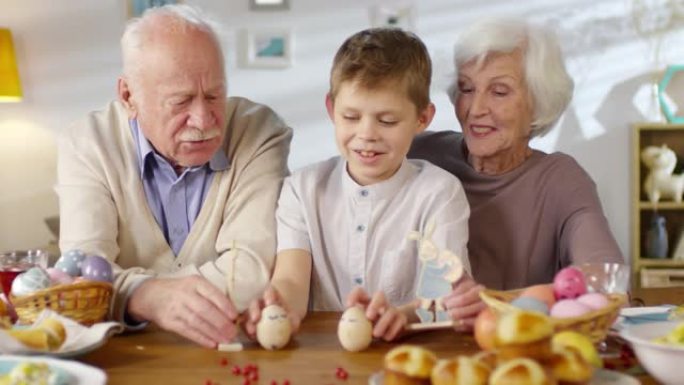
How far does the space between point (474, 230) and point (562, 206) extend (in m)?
0.22

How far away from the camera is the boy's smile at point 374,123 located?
1.92m

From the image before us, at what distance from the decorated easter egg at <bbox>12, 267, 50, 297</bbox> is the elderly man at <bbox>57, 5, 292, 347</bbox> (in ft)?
1.00

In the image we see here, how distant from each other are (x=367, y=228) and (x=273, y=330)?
53cm

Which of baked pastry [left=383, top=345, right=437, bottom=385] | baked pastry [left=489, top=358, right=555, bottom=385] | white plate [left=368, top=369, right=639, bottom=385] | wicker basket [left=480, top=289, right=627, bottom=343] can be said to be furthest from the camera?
wicker basket [left=480, top=289, right=627, bottom=343]

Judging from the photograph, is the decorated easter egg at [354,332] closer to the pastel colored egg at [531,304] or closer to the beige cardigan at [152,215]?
the pastel colored egg at [531,304]

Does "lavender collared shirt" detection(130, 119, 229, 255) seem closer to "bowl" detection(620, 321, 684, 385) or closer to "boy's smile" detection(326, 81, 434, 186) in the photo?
"boy's smile" detection(326, 81, 434, 186)

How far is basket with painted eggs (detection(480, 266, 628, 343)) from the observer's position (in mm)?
1356

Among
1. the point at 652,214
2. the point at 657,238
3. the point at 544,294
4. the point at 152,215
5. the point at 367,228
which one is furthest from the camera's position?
the point at 652,214

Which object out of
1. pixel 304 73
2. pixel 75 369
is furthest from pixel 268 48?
pixel 75 369

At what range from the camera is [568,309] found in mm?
1422

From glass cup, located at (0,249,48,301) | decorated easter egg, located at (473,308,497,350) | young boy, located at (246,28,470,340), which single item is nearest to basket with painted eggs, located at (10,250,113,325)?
glass cup, located at (0,249,48,301)

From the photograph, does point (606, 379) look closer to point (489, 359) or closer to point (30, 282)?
point (489, 359)

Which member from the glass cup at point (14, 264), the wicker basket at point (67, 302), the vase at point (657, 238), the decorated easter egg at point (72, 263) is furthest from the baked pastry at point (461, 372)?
the vase at point (657, 238)

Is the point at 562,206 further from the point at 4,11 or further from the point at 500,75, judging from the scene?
the point at 4,11
